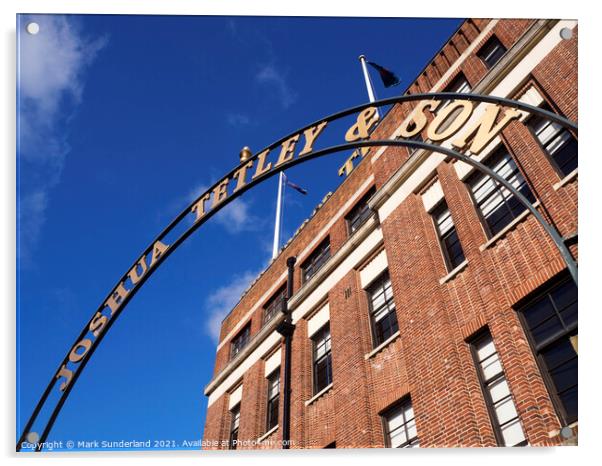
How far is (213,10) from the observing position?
723cm

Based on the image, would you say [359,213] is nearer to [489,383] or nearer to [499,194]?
[499,194]

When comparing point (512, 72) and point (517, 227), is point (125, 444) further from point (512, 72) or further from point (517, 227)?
point (512, 72)

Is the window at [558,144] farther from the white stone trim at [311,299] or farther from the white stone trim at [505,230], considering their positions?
the white stone trim at [311,299]

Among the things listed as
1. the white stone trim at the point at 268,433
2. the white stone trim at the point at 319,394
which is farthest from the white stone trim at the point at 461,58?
the white stone trim at the point at 268,433

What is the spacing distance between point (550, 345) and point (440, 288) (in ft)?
9.38

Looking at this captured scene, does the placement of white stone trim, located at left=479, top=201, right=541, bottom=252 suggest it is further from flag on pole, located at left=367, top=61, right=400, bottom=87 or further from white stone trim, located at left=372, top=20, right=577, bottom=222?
flag on pole, located at left=367, top=61, right=400, bottom=87

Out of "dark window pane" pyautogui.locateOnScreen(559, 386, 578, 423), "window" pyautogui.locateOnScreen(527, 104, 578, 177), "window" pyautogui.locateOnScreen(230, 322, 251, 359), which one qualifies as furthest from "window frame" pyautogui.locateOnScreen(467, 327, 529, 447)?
"window" pyautogui.locateOnScreen(230, 322, 251, 359)

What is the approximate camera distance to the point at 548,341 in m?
7.73

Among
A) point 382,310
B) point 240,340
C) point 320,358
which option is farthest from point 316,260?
point 382,310

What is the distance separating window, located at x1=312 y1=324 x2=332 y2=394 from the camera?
43.4 ft

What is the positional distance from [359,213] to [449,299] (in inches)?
262

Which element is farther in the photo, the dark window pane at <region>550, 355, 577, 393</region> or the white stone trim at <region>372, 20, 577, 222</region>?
the white stone trim at <region>372, 20, 577, 222</region>

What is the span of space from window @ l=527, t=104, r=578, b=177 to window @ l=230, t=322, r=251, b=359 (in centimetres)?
1253

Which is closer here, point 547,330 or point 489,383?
point 547,330
